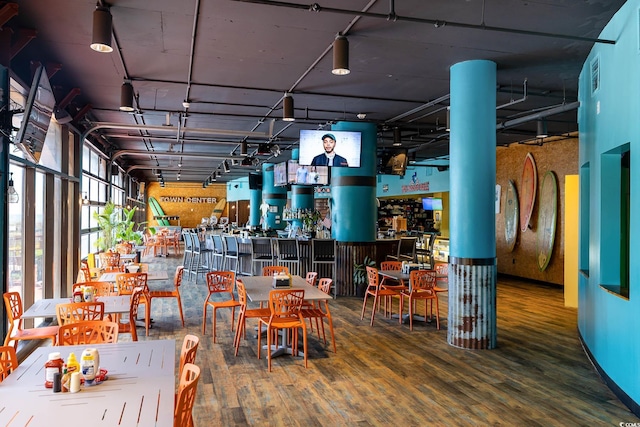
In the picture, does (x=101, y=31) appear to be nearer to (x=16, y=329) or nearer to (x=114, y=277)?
(x=16, y=329)

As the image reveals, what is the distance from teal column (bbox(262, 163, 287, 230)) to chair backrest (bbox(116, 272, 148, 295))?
39.7 ft

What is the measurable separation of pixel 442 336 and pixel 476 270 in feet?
4.19

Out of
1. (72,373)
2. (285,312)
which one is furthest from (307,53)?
(72,373)

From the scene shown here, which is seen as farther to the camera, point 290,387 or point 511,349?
point 511,349

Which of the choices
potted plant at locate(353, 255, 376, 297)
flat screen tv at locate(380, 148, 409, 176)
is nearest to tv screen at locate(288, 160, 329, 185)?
flat screen tv at locate(380, 148, 409, 176)

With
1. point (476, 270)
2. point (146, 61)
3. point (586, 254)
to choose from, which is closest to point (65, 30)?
point (146, 61)

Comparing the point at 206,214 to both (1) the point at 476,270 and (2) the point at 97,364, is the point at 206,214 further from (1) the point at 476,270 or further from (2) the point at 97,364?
(2) the point at 97,364

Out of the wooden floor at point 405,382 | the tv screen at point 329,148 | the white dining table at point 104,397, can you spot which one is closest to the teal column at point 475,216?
the wooden floor at point 405,382

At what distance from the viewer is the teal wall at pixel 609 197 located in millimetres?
4246

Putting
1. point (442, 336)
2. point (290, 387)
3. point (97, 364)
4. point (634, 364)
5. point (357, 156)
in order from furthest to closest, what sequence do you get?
1. point (357, 156)
2. point (442, 336)
3. point (290, 387)
4. point (634, 364)
5. point (97, 364)

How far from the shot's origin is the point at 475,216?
6227 millimetres

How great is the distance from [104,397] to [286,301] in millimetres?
3015

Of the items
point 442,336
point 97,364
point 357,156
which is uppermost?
point 357,156

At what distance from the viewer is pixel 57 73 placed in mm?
7227
